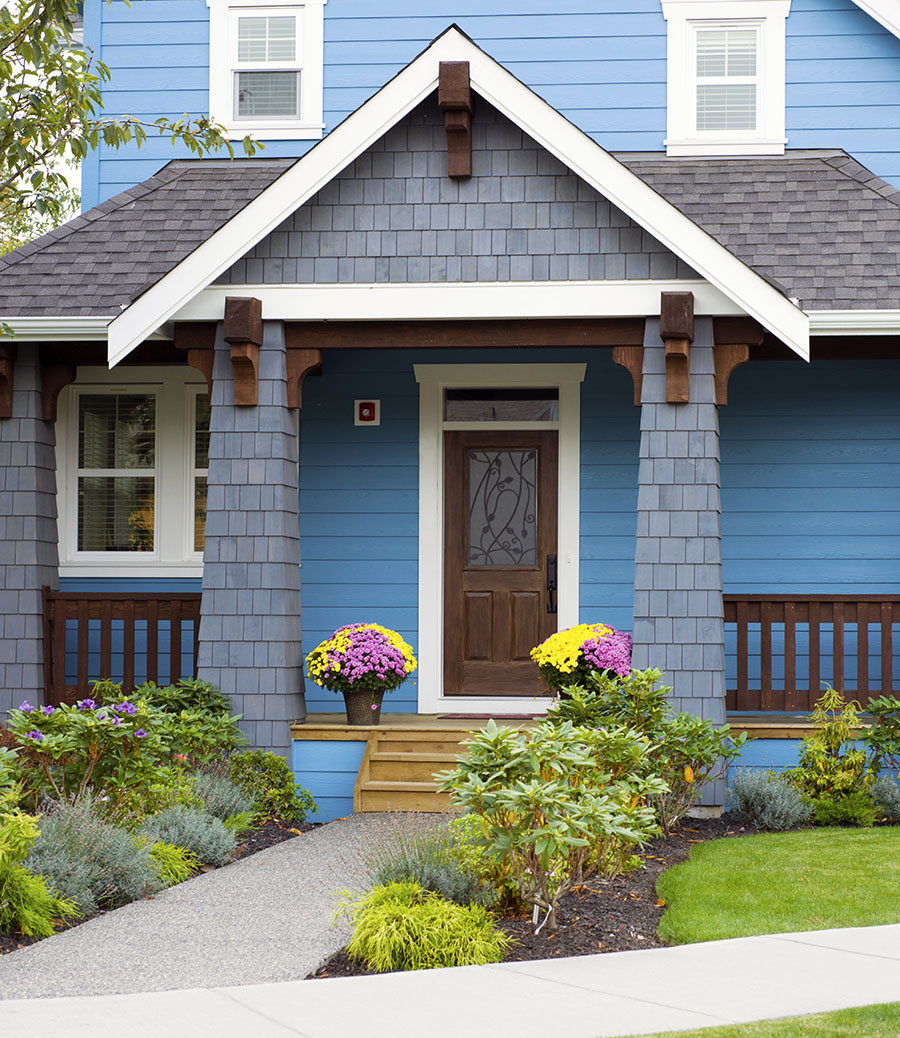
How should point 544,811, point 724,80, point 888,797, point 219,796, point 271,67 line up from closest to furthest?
point 544,811, point 219,796, point 888,797, point 724,80, point 271,67

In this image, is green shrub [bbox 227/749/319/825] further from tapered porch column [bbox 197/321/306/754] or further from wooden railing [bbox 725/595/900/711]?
wooden railing [bbox 725/595/900/711]

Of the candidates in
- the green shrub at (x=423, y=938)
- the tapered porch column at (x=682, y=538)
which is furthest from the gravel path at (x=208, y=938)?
the tapered porch column at (x=682, y=538)

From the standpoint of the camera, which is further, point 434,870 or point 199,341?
point 199,341

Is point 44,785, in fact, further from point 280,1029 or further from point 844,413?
point 844,413

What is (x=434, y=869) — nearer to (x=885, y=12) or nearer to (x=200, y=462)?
(x=200, y=462)

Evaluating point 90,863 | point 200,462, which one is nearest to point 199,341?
point 200,462

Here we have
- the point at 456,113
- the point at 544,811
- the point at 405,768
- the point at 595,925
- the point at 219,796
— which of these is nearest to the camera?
the point at 544,811

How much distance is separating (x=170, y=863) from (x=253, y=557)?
2688 mm

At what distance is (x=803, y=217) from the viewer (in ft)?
32.2

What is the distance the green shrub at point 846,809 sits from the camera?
8.16 meters

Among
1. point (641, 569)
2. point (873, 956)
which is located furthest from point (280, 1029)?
point (641, 569)

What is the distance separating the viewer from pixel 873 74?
10891mm

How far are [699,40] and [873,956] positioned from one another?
337 inches

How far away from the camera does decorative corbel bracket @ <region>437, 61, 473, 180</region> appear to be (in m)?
8.27
